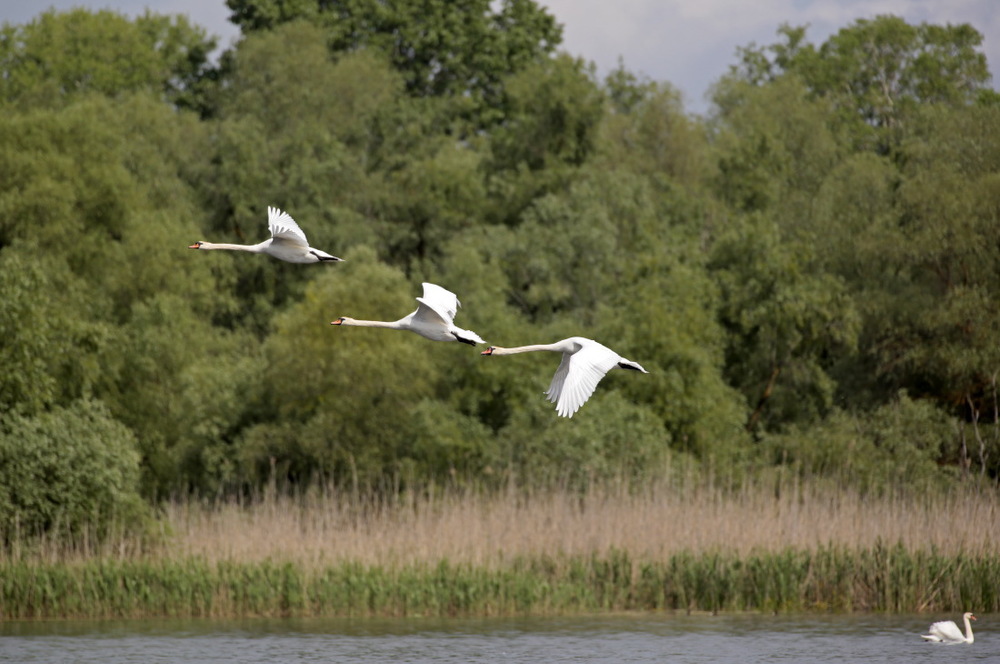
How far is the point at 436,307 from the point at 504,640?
8329 millimetres

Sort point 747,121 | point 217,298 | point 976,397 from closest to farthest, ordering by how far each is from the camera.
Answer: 1. point 976,397
2. point 217,298
3. point 747,121

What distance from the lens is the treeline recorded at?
105ft

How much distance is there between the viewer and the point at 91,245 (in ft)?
120

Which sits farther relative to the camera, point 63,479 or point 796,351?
point 796,351

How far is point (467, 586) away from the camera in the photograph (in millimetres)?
24000

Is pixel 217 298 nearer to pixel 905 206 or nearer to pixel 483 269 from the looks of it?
pixel 483 269

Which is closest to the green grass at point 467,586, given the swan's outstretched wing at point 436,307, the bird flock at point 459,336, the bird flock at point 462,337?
the bird flock at point 459,336

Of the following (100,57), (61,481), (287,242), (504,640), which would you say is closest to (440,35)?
(100,57)

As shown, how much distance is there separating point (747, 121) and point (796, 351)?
16.8 metres

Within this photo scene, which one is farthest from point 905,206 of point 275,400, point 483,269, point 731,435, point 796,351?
point 275,400

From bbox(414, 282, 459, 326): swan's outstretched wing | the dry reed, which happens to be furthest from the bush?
bbox(414, 282, 459, 326): swan's outstretched wing

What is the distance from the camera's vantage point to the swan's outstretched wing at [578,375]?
14250 mm

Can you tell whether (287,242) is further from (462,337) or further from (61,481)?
(61,481)

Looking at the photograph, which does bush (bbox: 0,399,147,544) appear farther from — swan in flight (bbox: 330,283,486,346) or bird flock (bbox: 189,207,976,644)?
swan in flight (bbox: 330,283,486,346)
